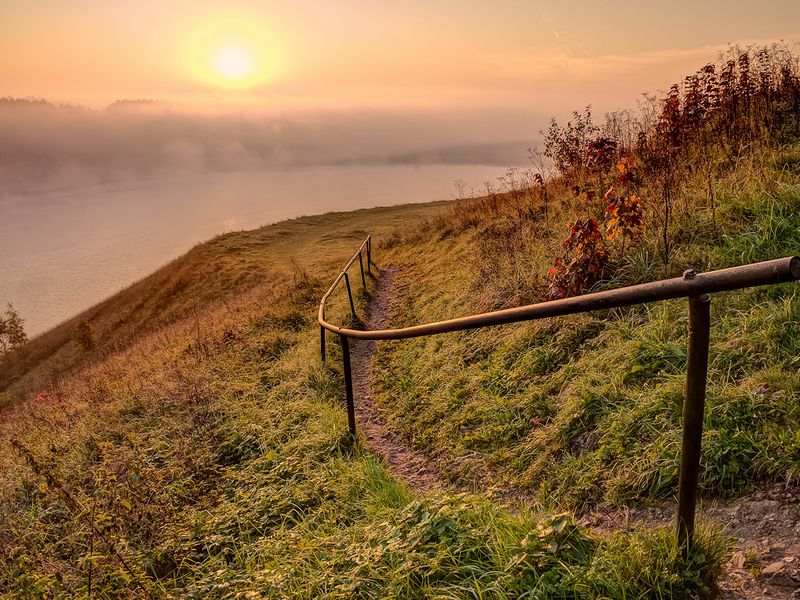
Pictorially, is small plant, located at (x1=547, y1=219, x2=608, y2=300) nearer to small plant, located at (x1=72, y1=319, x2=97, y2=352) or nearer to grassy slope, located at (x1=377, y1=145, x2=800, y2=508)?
grassy slope, located at (x1=377, y1=145, x2=800, y2=508)

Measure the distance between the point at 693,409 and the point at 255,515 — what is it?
4.36 metres

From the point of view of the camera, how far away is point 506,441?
543 cm

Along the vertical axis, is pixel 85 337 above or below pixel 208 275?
below

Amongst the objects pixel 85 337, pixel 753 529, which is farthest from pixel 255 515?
pixel 85 337

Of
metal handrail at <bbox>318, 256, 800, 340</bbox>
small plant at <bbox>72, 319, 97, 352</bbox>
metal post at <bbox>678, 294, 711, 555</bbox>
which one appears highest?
metal handrail at <bbox>318, 256, 800, 340</bbox>

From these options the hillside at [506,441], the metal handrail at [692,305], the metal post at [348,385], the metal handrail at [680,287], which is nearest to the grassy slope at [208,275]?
the hillside at [506,441]

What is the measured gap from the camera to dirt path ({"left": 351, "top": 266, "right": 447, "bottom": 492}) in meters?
5.68

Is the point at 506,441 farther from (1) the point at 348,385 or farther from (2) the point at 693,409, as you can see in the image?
(2) the point at 693,409

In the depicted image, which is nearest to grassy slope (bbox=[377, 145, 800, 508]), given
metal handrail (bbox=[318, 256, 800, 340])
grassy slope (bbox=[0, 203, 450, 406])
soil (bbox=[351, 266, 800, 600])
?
soil (bbox=[351, 266, 800, 600])

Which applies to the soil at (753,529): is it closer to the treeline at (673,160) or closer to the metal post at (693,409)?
the metal post at (693,409)

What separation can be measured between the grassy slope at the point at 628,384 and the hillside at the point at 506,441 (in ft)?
0.09

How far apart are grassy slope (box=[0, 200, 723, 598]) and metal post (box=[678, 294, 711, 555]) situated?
192mm

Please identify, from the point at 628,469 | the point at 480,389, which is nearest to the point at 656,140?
the point at 480,389

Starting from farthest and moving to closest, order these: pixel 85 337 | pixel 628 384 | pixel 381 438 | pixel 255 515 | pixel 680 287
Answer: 1. pixel 85 337
2. pixel 381 438
3. pixel 255 515
4. pixel 628 384
5. pixel 680 287
